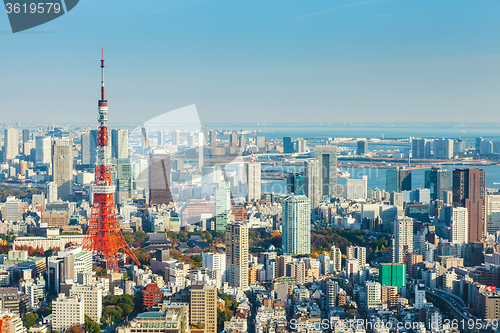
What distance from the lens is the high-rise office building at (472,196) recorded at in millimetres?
10305

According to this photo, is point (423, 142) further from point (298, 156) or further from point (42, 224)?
point (42, 224)

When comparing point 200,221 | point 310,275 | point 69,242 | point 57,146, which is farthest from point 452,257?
point 57,146

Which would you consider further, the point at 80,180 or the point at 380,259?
the point at 80,180

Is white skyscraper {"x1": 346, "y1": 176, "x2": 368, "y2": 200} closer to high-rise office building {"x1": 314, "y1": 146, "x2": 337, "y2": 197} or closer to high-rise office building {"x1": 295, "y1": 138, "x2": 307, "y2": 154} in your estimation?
high-rise office building {"x1": 314, "y1": 146, "x2": 337, "y2": 197}

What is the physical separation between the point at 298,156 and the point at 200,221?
9.10 m

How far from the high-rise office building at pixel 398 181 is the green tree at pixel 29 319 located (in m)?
11.2

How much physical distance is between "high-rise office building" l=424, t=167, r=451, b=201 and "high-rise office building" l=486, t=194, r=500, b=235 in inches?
59.3

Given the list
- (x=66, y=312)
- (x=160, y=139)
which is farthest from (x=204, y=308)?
(x=160, y=139)

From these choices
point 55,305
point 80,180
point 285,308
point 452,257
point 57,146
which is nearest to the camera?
point 55,305

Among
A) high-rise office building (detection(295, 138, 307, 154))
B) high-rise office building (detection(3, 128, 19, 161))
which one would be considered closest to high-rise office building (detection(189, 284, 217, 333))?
high-rise office building (detection(3, 128, 19, 161))

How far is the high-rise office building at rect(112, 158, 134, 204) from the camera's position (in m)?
12.1

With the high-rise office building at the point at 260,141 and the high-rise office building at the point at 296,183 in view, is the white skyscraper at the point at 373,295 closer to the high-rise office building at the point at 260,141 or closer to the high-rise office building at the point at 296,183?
the high-rise office building at the point at 296,183

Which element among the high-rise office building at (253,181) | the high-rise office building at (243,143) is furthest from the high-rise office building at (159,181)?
the high-rise office building at (243,143)

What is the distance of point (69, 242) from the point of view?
8.90 m
